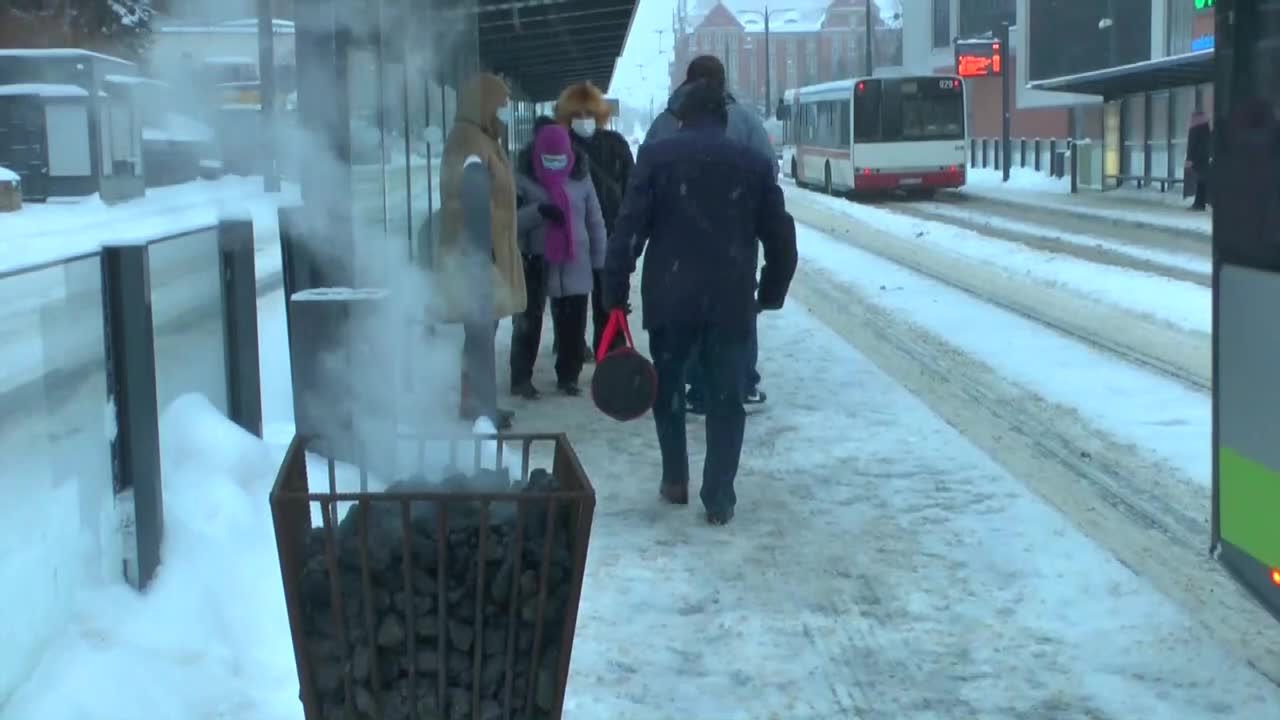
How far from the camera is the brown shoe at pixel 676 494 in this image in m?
6.18

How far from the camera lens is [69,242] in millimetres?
4953

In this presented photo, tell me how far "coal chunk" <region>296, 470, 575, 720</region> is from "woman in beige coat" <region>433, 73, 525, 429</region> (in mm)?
4127

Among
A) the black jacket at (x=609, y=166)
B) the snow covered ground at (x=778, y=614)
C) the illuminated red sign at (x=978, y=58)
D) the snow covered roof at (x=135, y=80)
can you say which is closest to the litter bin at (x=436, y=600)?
the snow covered ground at (x=778, y=614)

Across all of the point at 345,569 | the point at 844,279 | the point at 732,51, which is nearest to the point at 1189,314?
the point at 844,279

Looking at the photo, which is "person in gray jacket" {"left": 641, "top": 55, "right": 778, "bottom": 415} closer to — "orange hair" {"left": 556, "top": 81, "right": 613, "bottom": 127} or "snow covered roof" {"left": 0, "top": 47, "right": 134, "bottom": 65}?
"orange hair" {"left": 556, "top": 81, "right": 613, "bottom": 127}

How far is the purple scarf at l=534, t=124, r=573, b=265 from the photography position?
8.08 m

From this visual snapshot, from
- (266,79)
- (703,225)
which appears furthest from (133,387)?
(703,225)

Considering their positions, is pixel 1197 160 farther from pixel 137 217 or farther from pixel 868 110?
pixel 137 217

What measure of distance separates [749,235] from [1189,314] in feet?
24.3

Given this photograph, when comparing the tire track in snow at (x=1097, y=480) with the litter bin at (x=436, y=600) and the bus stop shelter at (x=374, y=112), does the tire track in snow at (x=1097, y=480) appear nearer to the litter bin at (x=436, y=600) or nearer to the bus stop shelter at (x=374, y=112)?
the litter bin at (x=436, y=600)

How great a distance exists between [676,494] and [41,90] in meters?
3.06

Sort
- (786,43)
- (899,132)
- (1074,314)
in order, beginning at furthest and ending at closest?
(786,43) < (899,132) < (1074,314)

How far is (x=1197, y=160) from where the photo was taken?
967 inches

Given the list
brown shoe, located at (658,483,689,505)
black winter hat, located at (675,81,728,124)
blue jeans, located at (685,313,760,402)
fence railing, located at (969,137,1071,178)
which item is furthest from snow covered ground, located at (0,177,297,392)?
fence railing, located at (969,137,1071,178)
